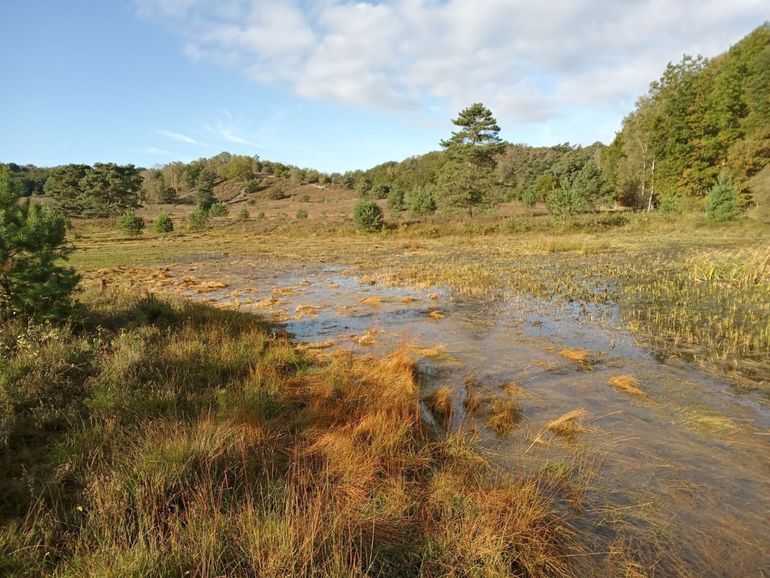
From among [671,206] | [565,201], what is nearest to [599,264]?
[565,201]

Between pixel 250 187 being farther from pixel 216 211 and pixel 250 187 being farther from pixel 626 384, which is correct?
pixel 626 384

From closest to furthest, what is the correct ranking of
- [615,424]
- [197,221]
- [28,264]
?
[615,424]
[28,264]
[197,221]

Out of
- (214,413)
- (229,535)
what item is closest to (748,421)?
(229,535)

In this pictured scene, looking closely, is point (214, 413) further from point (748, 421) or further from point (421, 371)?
point (748, 421)

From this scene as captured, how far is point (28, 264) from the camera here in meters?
6.80

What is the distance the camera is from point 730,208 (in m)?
31.3

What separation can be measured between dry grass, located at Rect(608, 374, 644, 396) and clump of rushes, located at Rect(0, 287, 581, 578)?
2.84 meters

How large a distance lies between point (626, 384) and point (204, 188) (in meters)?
Result: 90.2

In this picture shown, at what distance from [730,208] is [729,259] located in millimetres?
20266

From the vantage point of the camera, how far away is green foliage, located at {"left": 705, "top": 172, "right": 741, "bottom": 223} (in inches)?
1226

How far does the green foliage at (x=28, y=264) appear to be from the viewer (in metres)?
6.57

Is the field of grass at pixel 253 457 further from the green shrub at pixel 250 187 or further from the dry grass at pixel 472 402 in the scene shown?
the green shrub at pixel 250 187

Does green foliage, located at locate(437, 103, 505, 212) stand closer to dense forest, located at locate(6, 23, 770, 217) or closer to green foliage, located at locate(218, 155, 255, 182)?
dense forest, located at locate(6, 23, 770, 217)

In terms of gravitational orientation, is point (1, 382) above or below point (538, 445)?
above
